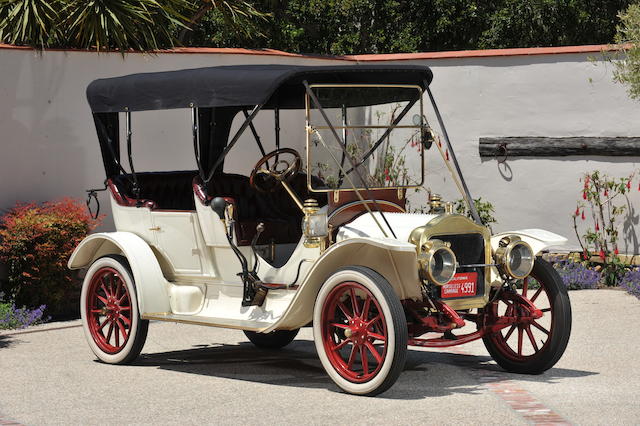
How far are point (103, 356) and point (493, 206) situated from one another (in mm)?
5948

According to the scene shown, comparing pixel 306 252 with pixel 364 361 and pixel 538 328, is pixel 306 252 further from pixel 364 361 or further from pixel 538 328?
pixel 538 328

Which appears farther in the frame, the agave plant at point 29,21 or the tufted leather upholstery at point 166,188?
the agave plant at point 29,21

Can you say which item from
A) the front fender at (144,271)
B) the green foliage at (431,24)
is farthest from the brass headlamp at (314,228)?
the green foliage at (431,24)

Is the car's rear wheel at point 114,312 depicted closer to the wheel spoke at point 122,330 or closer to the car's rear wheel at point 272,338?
the wheel spoke at point 122,330

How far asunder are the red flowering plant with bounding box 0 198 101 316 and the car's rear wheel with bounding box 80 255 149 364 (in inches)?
64.7

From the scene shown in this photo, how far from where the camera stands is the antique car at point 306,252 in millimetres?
7379

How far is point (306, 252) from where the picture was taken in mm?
7914

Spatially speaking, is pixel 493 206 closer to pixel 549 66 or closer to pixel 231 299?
pixel 549 66

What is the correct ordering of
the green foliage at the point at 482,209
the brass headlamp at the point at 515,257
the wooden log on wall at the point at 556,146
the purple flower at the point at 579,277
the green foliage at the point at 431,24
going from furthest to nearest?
the green foliage at the point at 431,24 → the green foliage at the point at 482,209 → the wooden log on wall at the point at 556,146 → the purple flower at the point at 579,277 → the brass headlamp at the point at 515,257

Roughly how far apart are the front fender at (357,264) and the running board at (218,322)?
16cm

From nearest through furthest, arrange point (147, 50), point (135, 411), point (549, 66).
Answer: point (135, 411), point (147, 50), point (549, 66)

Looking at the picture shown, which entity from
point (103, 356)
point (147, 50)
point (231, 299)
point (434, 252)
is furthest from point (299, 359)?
point (147, 50)

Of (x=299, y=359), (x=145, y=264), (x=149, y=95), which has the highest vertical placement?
(x=149, y=95)

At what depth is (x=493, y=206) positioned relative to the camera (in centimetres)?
1349
